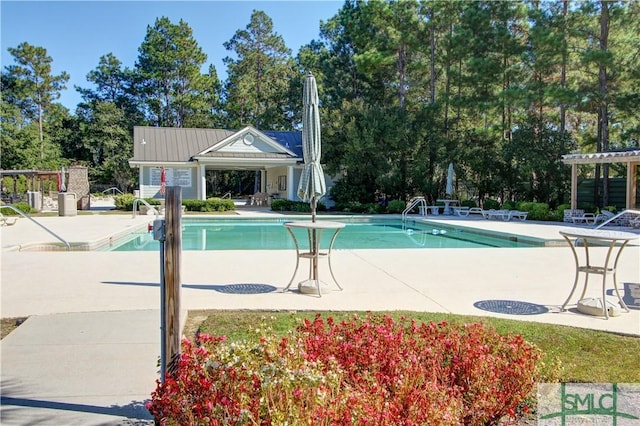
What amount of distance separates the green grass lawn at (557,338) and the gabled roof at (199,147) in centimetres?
2038

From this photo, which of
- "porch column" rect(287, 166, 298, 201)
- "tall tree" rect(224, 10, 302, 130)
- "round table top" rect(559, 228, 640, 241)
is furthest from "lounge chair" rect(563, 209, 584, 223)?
"tall tree" rect(224, 10, 302, 130)

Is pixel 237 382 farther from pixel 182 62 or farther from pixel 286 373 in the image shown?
pixel 182 62

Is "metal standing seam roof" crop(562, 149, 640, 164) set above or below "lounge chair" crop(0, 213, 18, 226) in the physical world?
above

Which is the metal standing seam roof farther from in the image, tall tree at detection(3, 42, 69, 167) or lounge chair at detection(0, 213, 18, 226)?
tall tree at detection(3, 42, 69, 167)

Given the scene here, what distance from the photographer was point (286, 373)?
2252mm

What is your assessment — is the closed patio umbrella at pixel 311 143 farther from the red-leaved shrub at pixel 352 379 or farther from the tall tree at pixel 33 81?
the tall tree at pixel 33 81

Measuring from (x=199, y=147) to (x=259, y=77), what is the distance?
1629 cm

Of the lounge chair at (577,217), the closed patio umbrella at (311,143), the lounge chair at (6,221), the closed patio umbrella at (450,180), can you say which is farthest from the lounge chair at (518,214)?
the lounge chair at (6,221)

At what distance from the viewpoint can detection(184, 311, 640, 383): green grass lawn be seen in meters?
3.46

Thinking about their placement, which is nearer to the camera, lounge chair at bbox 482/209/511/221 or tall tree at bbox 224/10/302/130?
lounge chair at bbox 482/209/511/221

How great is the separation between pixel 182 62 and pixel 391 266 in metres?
39.0

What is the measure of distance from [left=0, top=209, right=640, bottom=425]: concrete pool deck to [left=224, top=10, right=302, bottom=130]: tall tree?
2833 cm

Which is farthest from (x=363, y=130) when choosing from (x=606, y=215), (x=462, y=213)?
(x=606, y=215)

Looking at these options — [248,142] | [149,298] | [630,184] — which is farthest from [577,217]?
[149,298]
